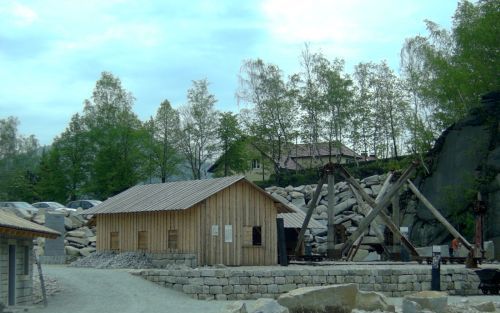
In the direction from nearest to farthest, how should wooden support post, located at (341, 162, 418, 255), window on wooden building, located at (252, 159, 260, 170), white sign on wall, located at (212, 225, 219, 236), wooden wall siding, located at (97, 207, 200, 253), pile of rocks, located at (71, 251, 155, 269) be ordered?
wooden wall siding, located at (97, 207, 200, 253)
white sign on wall, located at (212, 225, 219, 236)
pile of rocks, located at (71, 251, 155, 269)
wooden support post, located at (341, 162, 418, 255)
window on wooden building, located at (252, 159, 260, 170)

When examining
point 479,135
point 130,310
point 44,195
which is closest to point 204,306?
point 130,310

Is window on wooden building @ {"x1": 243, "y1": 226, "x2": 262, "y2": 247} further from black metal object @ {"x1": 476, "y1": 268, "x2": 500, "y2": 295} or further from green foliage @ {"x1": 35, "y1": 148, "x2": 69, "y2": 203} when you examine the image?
green foliage @ {"x1": 35, "y1": 148, "x2": 69, "y2": 203}

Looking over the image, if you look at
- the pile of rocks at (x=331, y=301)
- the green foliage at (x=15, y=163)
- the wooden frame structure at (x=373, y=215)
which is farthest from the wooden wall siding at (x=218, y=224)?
the green foliage at (x=15, y=163)

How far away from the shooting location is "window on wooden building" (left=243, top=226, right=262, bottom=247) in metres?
34.8

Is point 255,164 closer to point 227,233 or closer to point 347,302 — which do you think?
point 227,233

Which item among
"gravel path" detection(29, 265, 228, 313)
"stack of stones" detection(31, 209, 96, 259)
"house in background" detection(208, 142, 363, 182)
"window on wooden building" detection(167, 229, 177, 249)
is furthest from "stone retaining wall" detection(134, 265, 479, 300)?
"house in background" detection(208, 142, 363, 182)

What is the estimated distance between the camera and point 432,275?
98.4 feet

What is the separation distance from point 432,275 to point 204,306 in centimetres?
992

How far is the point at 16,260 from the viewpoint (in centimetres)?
2361

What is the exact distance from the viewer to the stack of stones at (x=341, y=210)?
47906mm

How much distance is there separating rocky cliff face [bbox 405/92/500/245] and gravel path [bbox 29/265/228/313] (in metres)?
22.6

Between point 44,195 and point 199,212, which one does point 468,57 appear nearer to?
point 199,212

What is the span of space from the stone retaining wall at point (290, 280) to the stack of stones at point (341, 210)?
33.1 feet

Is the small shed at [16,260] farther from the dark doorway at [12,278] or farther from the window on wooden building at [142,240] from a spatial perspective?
the window on wooden building at [142,240]
